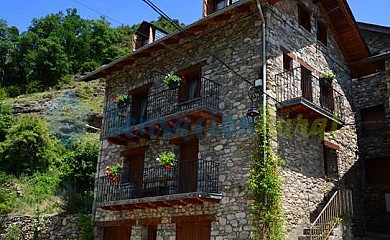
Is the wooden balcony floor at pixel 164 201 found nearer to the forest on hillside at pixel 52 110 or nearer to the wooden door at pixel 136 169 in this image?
the wooden door at pixel 136 169

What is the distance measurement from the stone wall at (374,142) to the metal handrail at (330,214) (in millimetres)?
3659

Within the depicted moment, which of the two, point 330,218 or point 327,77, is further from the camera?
point 327,77

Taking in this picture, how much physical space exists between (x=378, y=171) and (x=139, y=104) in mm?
9765

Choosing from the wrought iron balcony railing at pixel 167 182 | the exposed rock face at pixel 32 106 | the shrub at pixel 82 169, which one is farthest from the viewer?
the exposed rock face at pixel 32 106

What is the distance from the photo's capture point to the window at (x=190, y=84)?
13.5 metres

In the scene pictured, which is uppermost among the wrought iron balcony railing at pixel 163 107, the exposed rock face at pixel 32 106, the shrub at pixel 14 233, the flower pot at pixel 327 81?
the exposed rock face at pixel 32 106

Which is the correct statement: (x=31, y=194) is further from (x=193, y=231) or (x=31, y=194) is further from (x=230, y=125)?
(x=230, y=125)

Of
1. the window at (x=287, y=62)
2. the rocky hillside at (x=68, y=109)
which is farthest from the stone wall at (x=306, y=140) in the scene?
the rocky hillside at (x=68, y=109)

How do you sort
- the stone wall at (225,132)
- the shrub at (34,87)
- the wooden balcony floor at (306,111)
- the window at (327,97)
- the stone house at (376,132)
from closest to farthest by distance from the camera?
1. the stone wall at (225,132)
2. the wooden balcony floor at (306,111)
3. the window at (327,97)
4. the stone house at (376,132)
5. the shrub at (34,87)

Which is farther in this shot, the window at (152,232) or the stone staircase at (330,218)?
the window at (152,232)

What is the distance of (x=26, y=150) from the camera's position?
22281mm

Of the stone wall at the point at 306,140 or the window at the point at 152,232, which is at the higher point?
the stone wall at the point at 306,140

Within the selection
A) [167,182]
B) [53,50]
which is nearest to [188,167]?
[167,182]

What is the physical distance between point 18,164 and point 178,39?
12.9 meters
